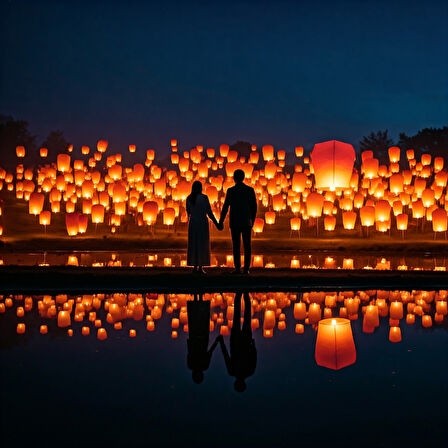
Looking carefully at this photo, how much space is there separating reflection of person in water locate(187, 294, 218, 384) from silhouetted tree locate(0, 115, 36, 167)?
5296 cm

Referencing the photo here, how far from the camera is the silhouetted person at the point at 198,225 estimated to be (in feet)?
36.8

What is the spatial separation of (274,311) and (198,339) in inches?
85.1

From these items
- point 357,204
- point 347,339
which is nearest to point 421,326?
point 347,339

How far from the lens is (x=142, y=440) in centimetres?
369

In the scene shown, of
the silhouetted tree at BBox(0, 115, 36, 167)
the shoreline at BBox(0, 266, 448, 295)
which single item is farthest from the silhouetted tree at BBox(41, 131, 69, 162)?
the shoreline at BBox(0, 266, 448, 295)

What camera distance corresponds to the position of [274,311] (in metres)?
A: 8.55

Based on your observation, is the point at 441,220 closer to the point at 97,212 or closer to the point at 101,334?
the point at 97,212

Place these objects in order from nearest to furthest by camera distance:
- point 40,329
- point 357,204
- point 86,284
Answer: point 40,329 → point 86,284 → point 357,204

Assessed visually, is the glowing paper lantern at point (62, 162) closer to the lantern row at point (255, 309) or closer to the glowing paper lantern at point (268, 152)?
the glowing paper lantern at point (268, 152)

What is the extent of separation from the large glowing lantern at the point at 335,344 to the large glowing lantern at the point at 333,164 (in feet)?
45.8

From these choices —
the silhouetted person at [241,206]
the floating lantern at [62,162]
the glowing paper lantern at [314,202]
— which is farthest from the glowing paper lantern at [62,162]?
the silhouetted person at [241,206]

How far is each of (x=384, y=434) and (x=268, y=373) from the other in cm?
162

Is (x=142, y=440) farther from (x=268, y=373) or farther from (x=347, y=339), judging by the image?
(x=347, y=339)

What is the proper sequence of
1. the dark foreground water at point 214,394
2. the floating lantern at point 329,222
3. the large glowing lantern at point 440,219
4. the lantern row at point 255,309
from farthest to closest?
1. the floating lantern at point 329,222
2. the large glowing lantern at point 440,219
3. the lantern row at point 255,309
4. the dark foreground water at point 214,394
